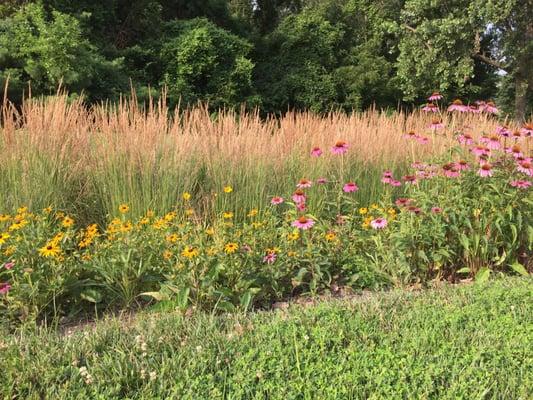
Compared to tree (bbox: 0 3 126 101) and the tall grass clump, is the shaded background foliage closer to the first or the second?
tree (bbox: 0 3 126 101)

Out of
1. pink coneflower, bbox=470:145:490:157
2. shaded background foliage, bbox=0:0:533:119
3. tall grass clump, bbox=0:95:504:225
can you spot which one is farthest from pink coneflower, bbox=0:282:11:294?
shaded background foliage, bbox=0:0:533:119

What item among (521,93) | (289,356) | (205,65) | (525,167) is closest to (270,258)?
(289,356)

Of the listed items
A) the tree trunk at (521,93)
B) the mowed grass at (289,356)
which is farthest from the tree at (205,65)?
the mowed grass at (289,356)

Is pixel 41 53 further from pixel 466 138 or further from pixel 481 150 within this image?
pixel 481 150

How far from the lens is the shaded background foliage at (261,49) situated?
12602 millimetres

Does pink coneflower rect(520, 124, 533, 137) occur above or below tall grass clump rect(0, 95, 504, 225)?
above

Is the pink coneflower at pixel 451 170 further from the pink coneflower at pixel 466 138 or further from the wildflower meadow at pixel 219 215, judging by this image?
the pink coneflower at pixel 466 138

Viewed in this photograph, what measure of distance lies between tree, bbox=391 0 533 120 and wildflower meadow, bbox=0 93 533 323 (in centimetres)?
1358

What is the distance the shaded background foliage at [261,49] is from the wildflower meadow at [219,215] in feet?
26.9

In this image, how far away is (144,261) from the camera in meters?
3.23

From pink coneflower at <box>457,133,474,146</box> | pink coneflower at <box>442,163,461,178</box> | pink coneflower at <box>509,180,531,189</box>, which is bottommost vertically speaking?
pink coneflower at <box>509,180,531,189</box>


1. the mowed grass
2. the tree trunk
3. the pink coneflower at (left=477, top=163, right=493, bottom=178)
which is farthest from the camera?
the tree trunk

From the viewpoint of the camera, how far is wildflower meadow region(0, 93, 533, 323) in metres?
3.09

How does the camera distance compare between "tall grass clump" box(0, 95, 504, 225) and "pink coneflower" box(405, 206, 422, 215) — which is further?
"tall grass clump" box(0, 95, 504, 225)
